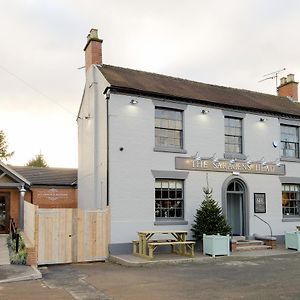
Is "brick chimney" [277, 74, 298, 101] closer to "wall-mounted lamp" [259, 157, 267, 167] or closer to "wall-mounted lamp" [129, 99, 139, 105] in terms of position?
"wall-mounted lamp" [259, 157, 267, 167]

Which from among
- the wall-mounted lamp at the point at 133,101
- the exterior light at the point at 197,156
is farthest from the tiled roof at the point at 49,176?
the wall-mounted lamp at the point at 133,101

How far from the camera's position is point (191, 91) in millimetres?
19859

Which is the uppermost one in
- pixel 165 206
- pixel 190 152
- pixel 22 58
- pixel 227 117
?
pixel 22 58

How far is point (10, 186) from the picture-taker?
2212 cm

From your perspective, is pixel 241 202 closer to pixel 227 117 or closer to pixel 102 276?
pixel 227 117

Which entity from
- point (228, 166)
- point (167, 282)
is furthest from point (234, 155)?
point (167, 282)

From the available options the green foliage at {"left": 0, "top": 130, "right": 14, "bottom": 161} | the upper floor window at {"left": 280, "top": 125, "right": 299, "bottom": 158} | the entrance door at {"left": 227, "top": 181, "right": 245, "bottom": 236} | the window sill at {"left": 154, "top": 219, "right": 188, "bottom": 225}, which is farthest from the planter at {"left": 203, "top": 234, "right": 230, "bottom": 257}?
the green foliage at {"left": 0, "top": 130, "right": 14, "bottom": 161}

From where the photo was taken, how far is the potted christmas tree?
16.2 m

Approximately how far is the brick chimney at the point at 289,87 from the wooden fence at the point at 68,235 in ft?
48.5

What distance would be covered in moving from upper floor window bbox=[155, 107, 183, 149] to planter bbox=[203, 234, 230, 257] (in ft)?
13.8

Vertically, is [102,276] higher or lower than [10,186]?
lower

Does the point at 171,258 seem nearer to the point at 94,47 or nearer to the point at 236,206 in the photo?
the point at 236,206

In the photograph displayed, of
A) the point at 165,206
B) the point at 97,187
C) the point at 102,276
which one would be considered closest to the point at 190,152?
the point at 165,206

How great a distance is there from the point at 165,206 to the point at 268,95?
406 inches
